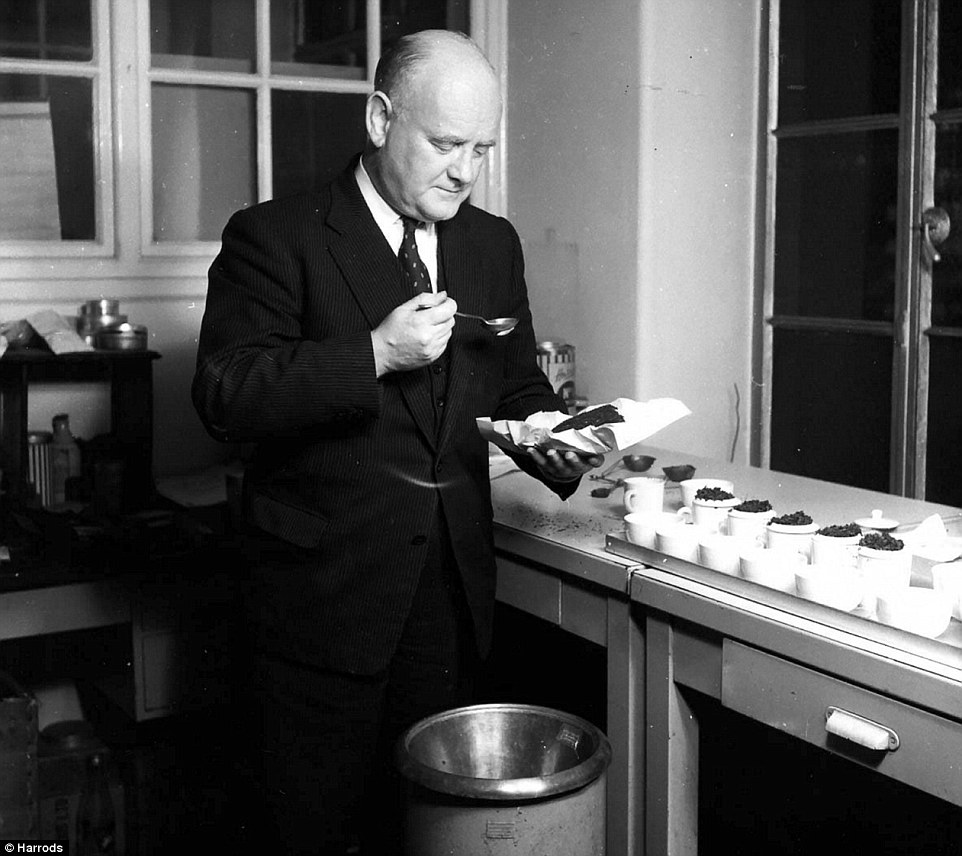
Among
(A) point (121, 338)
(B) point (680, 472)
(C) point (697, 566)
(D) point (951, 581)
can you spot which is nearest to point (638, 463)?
(B) point (680, 472)

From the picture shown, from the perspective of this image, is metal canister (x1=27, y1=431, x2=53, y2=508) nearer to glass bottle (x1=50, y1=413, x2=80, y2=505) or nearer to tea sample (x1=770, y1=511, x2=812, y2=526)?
glass bottle (x1=50, y1=413, x2=80, y2=505)

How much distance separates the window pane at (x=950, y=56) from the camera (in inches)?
131

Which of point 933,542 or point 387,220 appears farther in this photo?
point 387,220

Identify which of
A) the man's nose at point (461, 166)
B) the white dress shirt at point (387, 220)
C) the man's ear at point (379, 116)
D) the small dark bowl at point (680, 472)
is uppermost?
the man's ear at point (379, 116)

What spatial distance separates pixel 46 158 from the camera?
355cm

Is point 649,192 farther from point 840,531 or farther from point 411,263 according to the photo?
point 840,531

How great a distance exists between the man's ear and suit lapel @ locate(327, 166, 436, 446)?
0.11 meters

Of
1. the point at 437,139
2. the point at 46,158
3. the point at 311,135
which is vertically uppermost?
the point at 311,135

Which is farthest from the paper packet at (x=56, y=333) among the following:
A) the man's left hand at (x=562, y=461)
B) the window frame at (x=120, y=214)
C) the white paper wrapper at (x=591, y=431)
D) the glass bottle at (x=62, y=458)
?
the man's left hand at (x=562, y=461)

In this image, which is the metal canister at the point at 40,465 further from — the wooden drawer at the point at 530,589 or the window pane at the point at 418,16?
the window pane at the point at 418,16

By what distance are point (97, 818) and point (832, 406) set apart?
2337 millimetres

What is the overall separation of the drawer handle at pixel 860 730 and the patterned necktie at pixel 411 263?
1.03m

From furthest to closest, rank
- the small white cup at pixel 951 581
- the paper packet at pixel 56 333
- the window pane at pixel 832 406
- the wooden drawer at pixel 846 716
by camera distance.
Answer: the window pane at pixel 832 406
the paper packet at pixel 56 333
the small white cup at pixel 951 581
the wooden drawer at pixel 846 716

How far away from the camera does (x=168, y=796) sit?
326 cm
